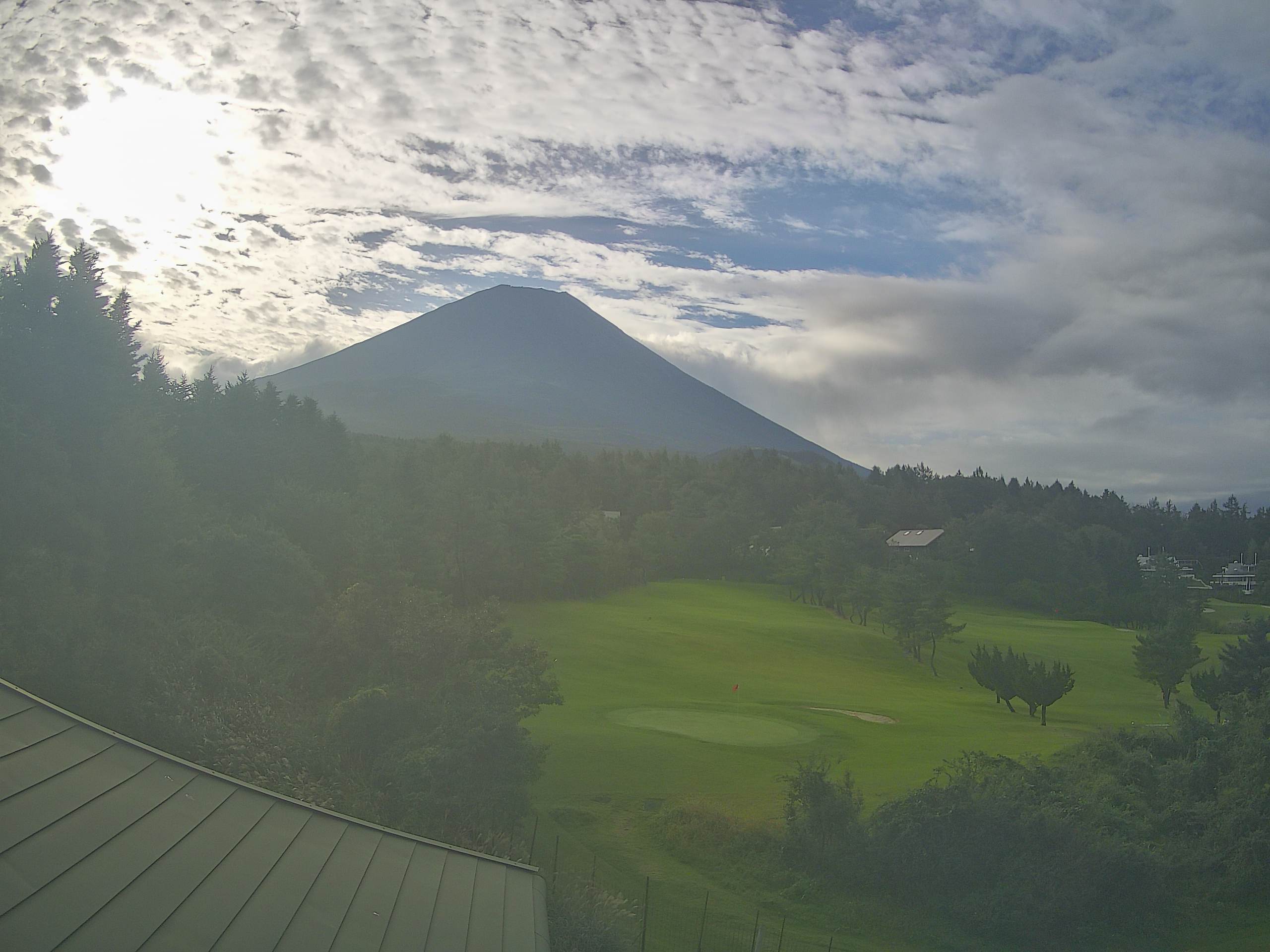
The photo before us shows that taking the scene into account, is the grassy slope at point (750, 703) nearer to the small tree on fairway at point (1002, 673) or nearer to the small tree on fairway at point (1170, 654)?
the small tree on fairway at point (1002, 673)

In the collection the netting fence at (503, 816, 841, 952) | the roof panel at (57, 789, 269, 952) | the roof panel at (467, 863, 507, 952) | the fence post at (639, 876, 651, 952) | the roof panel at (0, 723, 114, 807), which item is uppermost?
the roof panel at (0, 723, 114, 807)

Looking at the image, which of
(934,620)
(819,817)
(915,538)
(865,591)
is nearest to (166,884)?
(819,817)

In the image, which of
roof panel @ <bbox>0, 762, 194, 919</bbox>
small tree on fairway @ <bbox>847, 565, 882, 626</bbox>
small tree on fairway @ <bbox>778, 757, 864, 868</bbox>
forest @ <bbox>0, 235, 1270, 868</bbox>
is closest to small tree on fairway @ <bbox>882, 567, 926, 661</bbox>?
small tree on fairway @ <bbox>847, 565, 882, 626</bbox>

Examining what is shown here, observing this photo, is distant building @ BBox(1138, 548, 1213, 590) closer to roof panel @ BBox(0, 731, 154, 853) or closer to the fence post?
the fence post

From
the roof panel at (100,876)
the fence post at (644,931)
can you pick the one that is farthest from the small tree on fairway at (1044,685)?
the roof panel at (100,876)

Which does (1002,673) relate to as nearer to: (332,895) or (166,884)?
(332,895)

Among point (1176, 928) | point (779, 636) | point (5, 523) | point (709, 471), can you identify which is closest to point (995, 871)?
point (1176, 928)

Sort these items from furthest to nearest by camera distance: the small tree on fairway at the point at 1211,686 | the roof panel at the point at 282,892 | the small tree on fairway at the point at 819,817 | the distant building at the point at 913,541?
1. the distant building at the point at 913,541
2. the small tree on fairway at the point at 1211,686
3. the small tree on fairway at the point at 819,817
4. the roof panel at the point at 282,892
